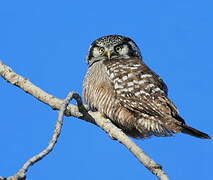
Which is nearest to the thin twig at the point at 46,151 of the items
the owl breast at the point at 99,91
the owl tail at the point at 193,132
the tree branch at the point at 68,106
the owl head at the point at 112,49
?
the tree branch at the point at 68,106

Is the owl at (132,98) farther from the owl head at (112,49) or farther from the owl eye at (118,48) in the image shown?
the owl eye at (118,48)

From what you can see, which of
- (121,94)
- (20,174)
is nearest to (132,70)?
(121,94)

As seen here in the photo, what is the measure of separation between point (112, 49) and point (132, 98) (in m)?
1.36

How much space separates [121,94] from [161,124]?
27.9 inches

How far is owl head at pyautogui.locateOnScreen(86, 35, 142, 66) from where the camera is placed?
6.94 metres

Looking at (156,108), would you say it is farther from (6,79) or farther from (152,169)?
(152,169)

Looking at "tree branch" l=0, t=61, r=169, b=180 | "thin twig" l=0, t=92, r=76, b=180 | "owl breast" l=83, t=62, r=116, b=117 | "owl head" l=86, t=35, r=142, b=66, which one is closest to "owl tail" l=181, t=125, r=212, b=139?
"tree branch" l=0, t=61, r=169, b=180

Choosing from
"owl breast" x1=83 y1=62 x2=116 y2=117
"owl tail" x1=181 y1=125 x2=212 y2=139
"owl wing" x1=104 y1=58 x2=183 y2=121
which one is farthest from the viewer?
"owl breast" x1=83 y1=62 x2=116 y2=117

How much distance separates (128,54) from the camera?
23.4 ft

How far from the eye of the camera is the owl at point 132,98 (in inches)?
215

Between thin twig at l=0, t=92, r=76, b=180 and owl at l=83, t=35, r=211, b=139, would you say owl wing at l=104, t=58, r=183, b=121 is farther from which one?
thin twig at l=0, t=92, r=76, b=180

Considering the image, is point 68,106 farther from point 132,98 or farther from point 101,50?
point 101,50

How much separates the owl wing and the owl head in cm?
51

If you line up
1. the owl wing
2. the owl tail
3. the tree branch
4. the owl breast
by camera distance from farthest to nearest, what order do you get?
the owl breast, the owl wing, the owl tail, the tree branch
